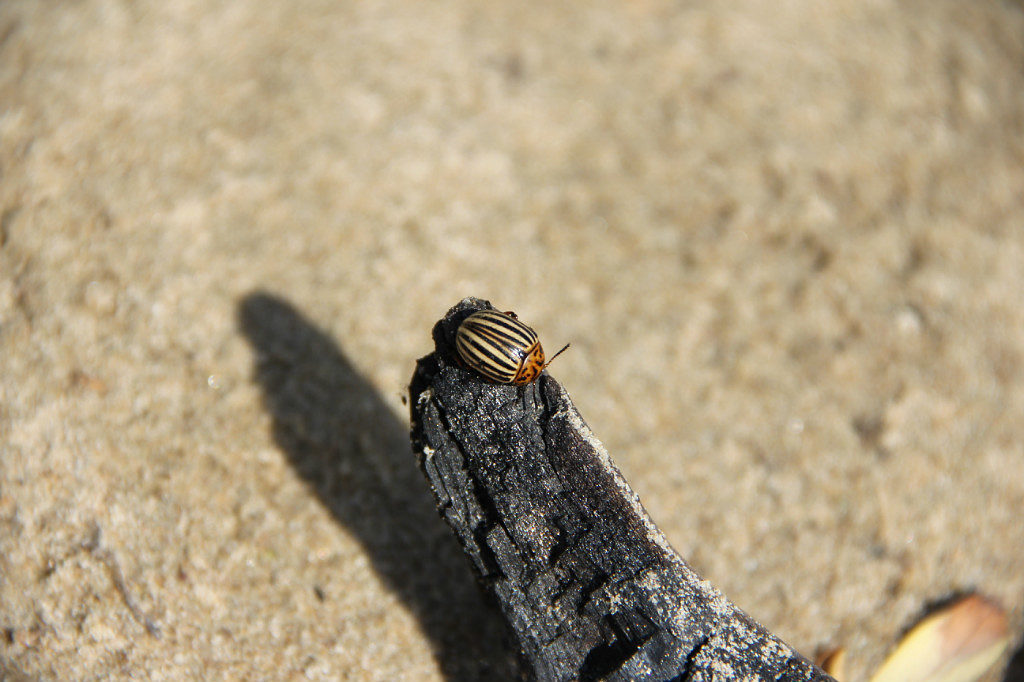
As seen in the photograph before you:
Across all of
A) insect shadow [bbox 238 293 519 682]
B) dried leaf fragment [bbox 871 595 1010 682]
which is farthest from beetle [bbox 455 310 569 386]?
dried leaf fragment [bbox 871 595 1010 682]

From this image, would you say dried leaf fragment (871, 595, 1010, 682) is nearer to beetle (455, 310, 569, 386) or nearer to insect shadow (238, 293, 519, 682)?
insect shadow (238, 293, 519, 682)

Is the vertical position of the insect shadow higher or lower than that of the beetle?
lower

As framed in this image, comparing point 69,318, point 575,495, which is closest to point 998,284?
point 575,495

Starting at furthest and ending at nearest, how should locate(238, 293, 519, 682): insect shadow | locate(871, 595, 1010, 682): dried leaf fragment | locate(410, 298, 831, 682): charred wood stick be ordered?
locate(871, 595, 1010, 682): dried leaf fragment, locate(238, 293, 519, 682): insect shadow, locate(410, 298, 831, 682): charred wood stick

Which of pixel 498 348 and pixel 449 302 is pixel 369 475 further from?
pixel 498 348

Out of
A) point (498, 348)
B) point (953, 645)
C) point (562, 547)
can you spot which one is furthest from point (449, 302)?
point (953, 645)

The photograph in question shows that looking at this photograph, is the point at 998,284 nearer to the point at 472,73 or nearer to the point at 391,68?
the point at 472,73

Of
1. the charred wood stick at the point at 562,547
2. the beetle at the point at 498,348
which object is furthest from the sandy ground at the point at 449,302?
the beetle at the point at 498,348
